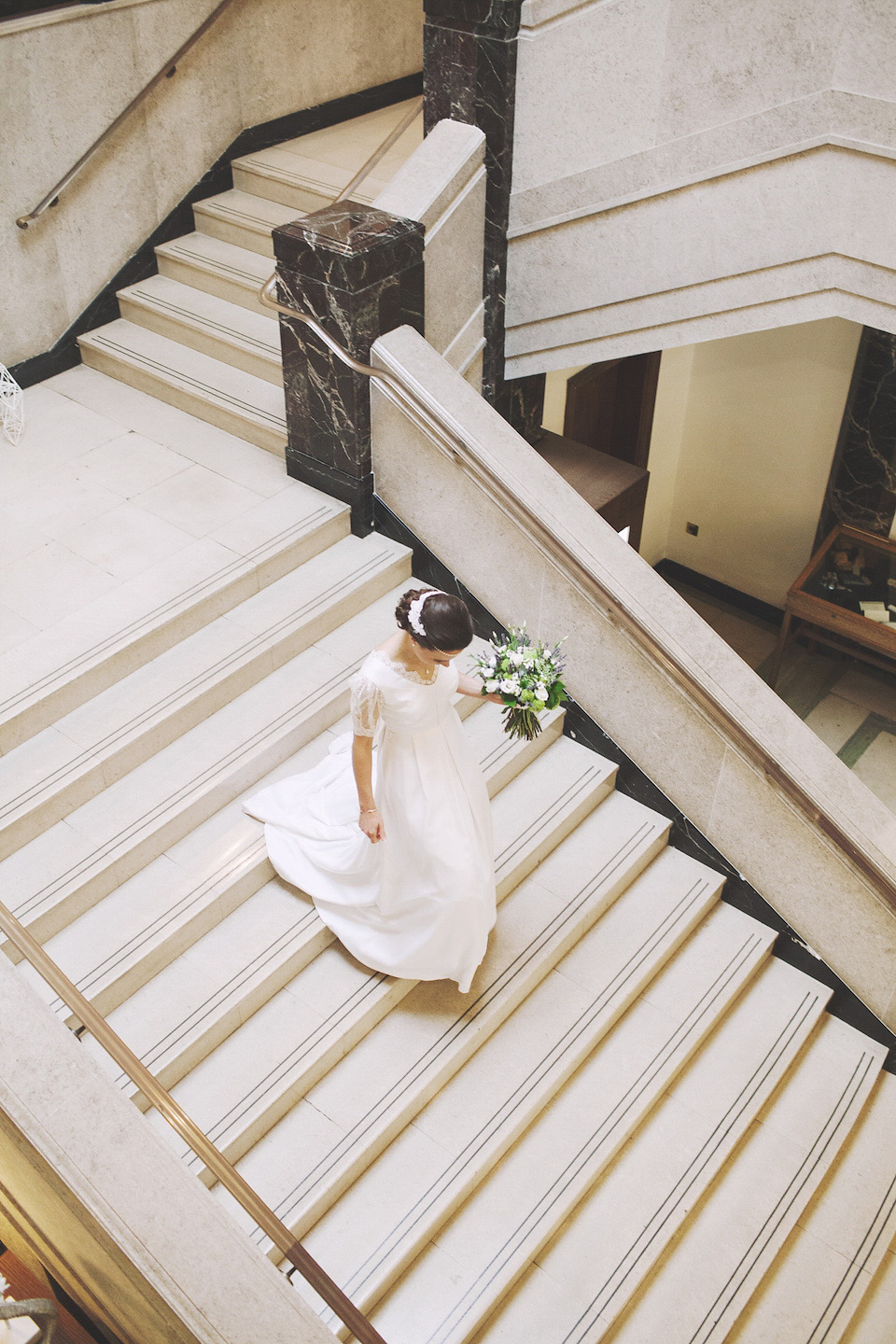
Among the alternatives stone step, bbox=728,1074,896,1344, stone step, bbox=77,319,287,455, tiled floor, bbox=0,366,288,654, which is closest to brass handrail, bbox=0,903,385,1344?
stone step, bbox=728,1074,896,1344

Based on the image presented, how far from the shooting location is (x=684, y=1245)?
14.3ft

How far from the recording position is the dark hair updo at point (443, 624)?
370 cm

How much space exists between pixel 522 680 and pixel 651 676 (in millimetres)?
1175

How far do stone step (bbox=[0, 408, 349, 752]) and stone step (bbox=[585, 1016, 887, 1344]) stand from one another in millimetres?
3087

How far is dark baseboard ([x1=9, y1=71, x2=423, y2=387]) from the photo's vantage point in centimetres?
674

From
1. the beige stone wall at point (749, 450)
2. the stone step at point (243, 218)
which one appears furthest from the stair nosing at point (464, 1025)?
the beige stone wall at point (749, 450)

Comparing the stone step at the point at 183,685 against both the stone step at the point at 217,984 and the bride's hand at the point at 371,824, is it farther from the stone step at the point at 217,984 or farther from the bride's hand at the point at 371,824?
the bride's hand at the point at 371,824

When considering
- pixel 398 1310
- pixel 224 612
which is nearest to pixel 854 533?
pixel 224 612

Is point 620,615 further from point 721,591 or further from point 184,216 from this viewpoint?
point 721,591

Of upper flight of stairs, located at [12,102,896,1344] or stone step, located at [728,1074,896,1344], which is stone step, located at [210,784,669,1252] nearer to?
upper flight of stairs, located at [12,102,896,1344]

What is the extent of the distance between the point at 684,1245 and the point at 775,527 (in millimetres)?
6564

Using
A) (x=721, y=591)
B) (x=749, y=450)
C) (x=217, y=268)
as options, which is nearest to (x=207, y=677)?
(x=217, y=268)

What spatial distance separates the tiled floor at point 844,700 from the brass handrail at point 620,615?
12.2 feet

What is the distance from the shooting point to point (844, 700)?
8.95 meters
